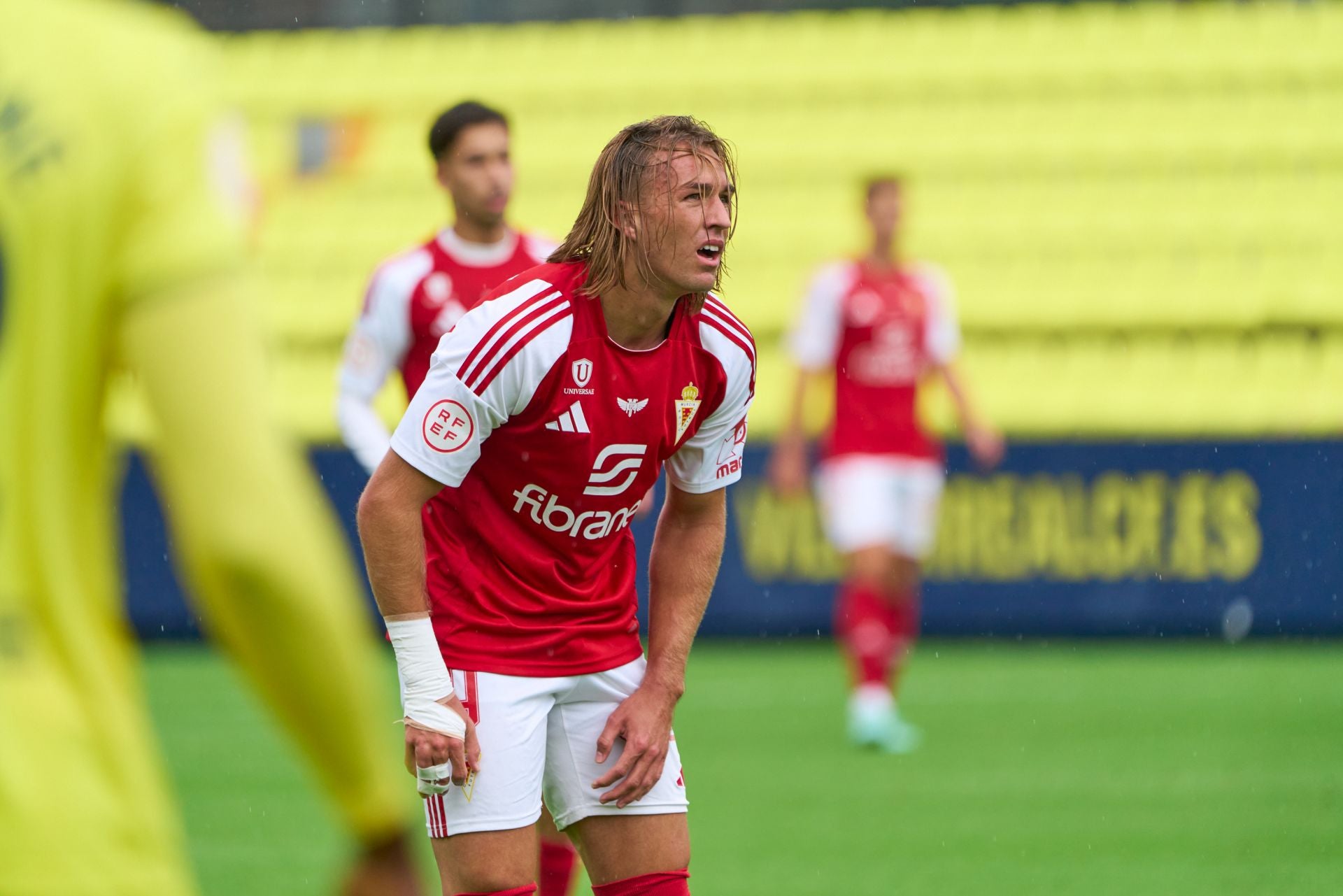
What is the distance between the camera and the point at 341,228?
1644 cm

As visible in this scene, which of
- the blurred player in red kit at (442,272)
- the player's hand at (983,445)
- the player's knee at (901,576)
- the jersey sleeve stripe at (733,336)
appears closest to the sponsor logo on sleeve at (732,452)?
the jersey sleeve stripe at (733,336)

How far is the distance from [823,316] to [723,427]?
577 centimetres

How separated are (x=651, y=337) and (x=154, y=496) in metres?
10.1

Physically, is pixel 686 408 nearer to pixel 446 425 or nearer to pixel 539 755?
pixel 446 425

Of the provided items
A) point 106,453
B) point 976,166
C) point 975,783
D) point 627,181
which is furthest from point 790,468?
point 106,453

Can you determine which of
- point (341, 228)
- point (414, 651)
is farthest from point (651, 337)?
point (341, 228)

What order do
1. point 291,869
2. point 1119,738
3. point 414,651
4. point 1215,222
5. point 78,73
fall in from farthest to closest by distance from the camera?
→ point 1215,222 < point 1119,738 < point 291,869 < point 414,651 < point 78,73

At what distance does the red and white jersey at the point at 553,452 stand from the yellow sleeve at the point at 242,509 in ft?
6.11

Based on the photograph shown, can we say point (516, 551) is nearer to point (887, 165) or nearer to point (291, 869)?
point (291, 869)

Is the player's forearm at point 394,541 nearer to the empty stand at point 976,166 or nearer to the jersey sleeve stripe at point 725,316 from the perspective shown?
the jersey sleeve stripe at point 725,316

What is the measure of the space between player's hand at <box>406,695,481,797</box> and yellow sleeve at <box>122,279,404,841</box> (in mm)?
1827

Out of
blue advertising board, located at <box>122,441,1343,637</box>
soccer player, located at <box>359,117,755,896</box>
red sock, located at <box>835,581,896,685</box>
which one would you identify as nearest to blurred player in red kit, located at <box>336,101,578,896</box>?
soccer player, located at <box>359,117,755,896</box>

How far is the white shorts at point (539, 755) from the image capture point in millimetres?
3697

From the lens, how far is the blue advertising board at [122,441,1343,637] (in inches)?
489
